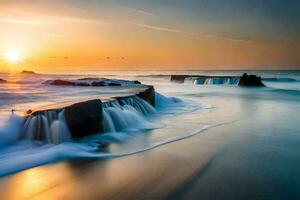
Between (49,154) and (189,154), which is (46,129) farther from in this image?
(189,154)

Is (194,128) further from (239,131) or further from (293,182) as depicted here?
(293,182)

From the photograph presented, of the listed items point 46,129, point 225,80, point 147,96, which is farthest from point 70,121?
point 225,80

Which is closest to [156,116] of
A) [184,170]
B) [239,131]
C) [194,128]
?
[194,128]

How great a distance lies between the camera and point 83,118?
8867 millimetres

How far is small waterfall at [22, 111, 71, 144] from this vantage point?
791 cm

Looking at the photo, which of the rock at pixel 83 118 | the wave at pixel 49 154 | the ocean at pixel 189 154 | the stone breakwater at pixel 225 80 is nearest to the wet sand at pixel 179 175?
the ocean at pixel 189 154

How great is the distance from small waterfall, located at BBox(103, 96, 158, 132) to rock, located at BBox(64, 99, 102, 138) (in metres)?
0.54

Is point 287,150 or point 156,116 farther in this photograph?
point 156,116

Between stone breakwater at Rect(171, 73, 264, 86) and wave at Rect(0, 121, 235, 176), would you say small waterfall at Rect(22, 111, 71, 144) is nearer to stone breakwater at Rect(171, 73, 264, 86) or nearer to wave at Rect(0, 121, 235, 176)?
wave at Rect(0, 121, 235, 176)

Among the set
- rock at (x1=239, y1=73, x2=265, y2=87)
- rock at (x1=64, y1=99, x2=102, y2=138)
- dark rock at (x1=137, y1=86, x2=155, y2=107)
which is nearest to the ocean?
rock at (x1=64, y1=99, x2=102, y2=138)

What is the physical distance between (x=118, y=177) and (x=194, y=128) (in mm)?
5354

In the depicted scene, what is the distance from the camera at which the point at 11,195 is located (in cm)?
484

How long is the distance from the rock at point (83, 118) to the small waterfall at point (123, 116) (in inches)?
21.4

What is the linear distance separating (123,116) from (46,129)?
3.27 meters
